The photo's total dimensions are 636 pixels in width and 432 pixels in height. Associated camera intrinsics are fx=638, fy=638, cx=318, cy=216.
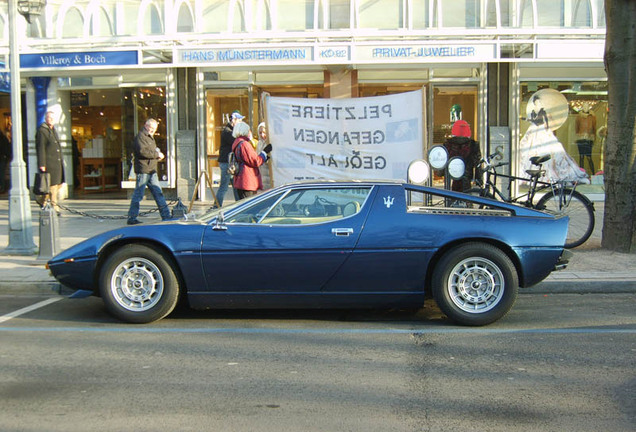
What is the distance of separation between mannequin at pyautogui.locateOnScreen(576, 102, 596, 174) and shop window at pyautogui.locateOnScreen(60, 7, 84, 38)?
1232 cm

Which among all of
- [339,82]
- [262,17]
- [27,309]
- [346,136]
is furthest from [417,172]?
[262,17]

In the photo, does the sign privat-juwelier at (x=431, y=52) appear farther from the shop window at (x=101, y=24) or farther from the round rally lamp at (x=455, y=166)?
the shop window at (x=101, y=24)

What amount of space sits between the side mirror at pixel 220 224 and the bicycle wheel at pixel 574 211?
5.16 m

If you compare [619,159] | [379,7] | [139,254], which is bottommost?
[139,254]

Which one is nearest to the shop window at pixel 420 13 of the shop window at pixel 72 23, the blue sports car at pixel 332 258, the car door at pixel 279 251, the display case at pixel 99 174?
the shop window at pixel 72 23

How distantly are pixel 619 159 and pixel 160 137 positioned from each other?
11129 millimetres

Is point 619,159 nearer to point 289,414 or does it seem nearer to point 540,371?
point 540,371

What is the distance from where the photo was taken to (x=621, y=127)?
8.47 meters

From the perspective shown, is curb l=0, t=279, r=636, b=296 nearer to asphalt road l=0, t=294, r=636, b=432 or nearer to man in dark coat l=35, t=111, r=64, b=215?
asphalt road l=0, t=294, r=636, b=432

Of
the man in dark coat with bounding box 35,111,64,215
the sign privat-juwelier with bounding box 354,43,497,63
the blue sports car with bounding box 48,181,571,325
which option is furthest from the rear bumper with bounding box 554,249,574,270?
the man in dark coat with bounding box 35,111,64,215

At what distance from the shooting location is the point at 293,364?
4727mm

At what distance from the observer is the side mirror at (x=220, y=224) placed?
18.8ft

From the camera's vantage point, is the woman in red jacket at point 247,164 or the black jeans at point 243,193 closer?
the woman in red jacket at point 247,164

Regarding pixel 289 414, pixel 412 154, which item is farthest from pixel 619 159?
pixel 289 414
